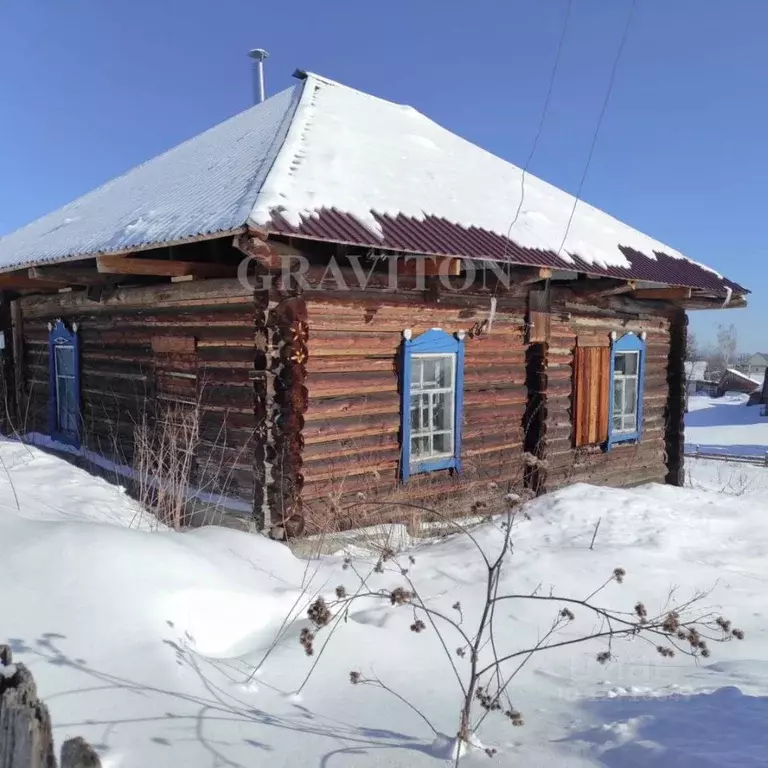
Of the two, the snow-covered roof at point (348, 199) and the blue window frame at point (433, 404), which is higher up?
the snow-covered roof at point (348, 199)

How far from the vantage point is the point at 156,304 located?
682 cm

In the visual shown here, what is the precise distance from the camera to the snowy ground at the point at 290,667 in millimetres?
2156

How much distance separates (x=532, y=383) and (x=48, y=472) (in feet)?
17.5

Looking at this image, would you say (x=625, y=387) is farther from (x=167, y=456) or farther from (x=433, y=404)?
(x=167, y=456)

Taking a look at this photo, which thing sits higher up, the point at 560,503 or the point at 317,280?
the point at 317,280

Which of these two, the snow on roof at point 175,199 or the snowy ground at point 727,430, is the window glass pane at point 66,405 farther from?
the snowy ground at point 727,430

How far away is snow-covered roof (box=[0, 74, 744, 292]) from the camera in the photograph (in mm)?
5203

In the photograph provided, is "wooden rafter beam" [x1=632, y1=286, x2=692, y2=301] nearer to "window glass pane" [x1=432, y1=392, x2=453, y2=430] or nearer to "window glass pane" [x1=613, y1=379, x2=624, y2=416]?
"window glass pane" [x1=613, y1=379, x2=624, y2=416]

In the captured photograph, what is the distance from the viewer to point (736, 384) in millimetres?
55312

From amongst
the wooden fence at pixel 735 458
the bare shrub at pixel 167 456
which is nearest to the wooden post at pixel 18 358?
the bare shrub at pixel 167 456

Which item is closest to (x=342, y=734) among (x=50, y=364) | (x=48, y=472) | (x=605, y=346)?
(x=48, y=472)

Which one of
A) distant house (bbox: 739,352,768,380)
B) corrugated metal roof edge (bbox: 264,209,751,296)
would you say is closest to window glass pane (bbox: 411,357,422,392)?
Answer: corrugated metal roof edge (bbox: 264,209,751,296)

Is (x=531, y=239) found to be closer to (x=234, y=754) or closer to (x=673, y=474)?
(x=673, y=474)

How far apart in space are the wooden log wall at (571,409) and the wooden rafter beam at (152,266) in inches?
163
